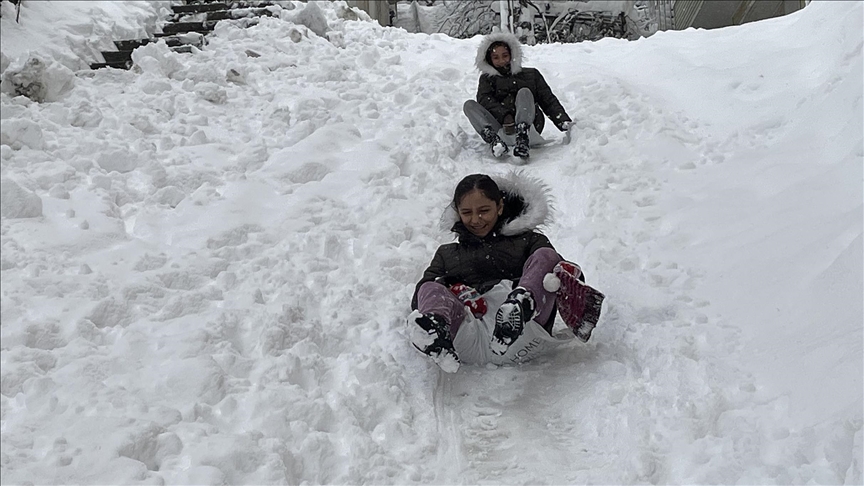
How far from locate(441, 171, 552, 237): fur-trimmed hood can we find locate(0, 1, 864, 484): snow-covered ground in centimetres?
47

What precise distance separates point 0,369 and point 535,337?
73.7 inches

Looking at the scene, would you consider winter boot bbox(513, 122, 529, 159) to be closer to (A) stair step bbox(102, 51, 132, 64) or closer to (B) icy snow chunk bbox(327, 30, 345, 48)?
(B) icy snow chunk bbox(327, 30, 345, 48)

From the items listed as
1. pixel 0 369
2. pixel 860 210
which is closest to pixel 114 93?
pixel 0 369

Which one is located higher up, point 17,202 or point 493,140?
point 17,202

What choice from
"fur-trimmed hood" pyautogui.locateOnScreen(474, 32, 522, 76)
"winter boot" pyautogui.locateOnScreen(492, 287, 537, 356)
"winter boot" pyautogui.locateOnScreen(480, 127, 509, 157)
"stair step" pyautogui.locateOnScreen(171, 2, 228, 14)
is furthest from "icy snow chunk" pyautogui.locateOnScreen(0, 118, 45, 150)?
"stair step" pyautogui.locateOnScreen(171, 2, 228, 14)

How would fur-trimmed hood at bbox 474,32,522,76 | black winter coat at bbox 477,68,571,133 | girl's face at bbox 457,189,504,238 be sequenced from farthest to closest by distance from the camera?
fur-trimmed hood at bbox 474,32,522,76
black winter coat at bbox 477,68,571,133
girl's face at bbox 457,189,504,238

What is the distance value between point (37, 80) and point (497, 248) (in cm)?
272

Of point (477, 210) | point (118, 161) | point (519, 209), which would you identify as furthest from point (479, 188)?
point (118, 161)

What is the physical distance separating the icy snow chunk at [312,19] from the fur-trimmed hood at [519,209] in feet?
14.8

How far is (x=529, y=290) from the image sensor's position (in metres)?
2.83

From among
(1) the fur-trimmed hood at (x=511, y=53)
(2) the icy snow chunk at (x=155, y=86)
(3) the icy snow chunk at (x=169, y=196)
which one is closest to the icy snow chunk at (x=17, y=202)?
(3) the icy snow chunk at (x=169, y=196)

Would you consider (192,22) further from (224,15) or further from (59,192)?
(59,192)

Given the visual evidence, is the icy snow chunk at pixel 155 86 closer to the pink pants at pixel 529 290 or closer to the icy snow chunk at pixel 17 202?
the icy snow chunk at pixel 17 202

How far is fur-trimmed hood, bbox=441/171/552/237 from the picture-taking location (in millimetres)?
3203
